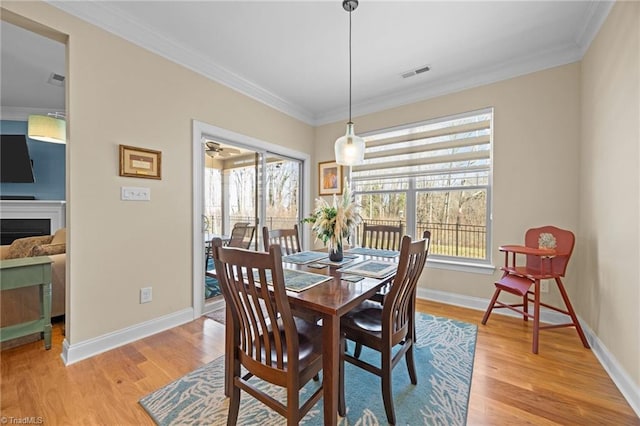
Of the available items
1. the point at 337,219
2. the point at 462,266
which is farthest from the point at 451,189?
the point at 337,219

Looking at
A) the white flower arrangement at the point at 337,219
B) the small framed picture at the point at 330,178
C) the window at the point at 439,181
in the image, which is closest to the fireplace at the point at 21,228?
the small framed picture at the point at 330,178

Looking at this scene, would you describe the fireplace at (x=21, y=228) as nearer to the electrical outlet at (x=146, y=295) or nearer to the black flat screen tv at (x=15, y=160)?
the black flat screen tv at (x=15, y=160)

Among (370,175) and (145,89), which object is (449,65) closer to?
(370,175)

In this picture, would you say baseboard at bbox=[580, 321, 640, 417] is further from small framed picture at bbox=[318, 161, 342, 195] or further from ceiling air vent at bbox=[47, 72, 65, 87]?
ceiling air vent at bbox=[47, 72, 65, 87]

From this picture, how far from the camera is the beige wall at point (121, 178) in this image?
195 centimetres

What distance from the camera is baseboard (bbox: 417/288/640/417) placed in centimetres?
155

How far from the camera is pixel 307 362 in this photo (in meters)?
1.20

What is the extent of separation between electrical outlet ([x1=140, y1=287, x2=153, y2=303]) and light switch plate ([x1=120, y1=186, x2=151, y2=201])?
0.81 meters

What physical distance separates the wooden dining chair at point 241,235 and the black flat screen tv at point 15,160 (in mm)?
3669

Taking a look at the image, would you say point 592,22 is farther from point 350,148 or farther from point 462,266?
point 462,266

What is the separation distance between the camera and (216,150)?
3.06m

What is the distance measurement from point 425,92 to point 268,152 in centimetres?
220

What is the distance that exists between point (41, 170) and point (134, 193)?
3.76 metres

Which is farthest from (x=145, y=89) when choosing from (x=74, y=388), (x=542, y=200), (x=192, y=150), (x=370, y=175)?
(x=542, y=200)
